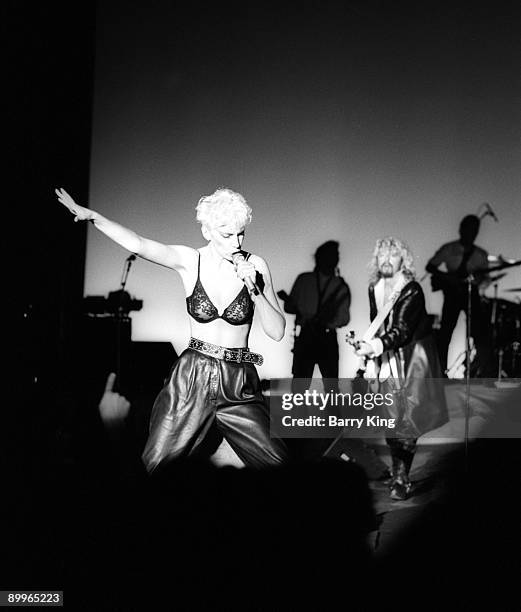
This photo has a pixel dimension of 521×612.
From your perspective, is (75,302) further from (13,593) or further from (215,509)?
(13,593)

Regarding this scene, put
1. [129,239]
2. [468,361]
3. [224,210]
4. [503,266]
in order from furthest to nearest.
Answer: [503,266] → [468,361] → [224,210] → [129,239]

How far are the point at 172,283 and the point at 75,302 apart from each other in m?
0.65

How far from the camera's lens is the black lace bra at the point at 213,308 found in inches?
101

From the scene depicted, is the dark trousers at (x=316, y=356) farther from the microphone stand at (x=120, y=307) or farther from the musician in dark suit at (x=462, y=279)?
the microphone stand at (x=120, y=307)

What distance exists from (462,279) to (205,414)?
255cm

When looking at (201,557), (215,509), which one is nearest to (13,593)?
(201,557)

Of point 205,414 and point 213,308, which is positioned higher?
point 213,308

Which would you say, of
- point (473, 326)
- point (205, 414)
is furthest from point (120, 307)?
point (473, 326)

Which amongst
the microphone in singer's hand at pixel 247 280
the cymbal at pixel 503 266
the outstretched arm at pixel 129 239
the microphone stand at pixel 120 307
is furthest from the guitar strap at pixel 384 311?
the microphone stand at pixel 120 307

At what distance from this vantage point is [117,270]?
417 centimetres

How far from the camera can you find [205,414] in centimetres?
256

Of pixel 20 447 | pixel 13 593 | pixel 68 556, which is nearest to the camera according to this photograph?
pixel 13 593

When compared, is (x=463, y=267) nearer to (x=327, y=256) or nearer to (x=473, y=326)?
(x=473, y=326)

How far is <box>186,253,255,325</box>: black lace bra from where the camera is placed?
2562 mm
